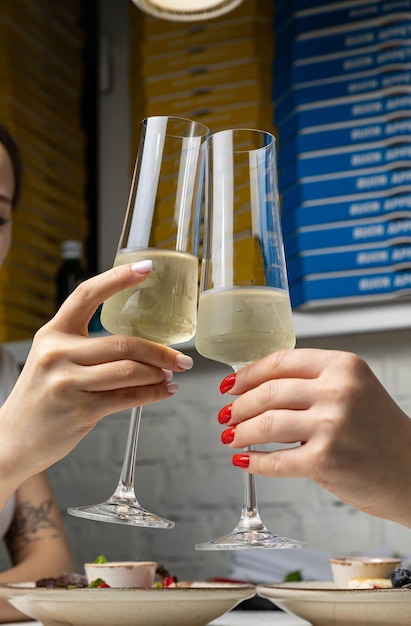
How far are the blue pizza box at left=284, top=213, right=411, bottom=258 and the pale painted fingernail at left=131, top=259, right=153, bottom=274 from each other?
1.11 metres

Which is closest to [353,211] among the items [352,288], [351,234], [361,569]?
[351,234]

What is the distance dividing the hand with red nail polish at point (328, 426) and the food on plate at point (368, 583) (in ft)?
1.21

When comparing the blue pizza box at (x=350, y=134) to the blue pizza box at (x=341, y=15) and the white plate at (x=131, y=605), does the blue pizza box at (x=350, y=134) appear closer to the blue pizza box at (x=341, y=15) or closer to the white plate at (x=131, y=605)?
the blue pizza box at (x=341, y=15)

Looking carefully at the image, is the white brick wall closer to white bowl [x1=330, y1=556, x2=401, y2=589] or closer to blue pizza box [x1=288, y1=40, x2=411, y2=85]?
blue pizza box [x1=288, y1=40, x2=411, y2=85]

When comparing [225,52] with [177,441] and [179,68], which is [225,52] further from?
[177,441]

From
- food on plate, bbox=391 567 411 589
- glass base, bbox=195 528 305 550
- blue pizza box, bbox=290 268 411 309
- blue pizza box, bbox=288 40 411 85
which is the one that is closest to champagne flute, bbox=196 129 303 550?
glass base, bbox=195 528 305 550

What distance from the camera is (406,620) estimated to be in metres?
1.00

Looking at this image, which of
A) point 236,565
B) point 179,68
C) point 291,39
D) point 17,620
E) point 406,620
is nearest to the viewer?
point 406,620

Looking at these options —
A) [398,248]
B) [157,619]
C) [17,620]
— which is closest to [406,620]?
[157,619]

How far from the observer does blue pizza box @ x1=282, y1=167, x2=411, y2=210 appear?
191 centimetres

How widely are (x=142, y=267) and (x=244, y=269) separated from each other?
109 millimetres

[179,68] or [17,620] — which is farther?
[179,68]

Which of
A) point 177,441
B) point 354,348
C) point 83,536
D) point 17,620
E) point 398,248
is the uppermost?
point 398,248

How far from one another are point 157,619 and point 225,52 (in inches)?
60.6
